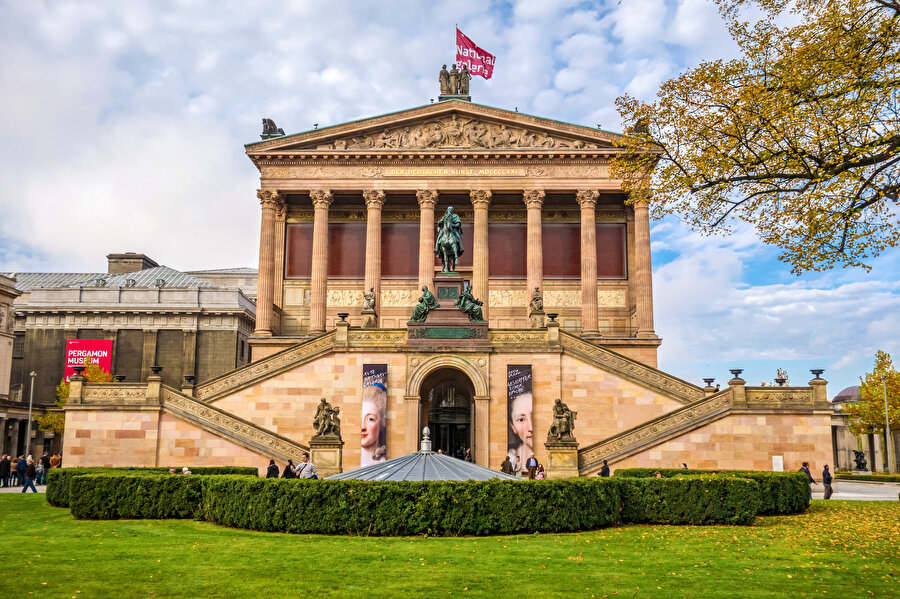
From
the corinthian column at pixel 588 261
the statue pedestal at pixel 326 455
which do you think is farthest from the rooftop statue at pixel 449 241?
Result: the corinthian column at pixel 588 261

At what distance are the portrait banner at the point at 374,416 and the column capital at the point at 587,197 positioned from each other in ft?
76.1

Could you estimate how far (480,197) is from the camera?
5300 centimetres

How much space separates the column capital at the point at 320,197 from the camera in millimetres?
53125

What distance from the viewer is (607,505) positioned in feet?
61.8

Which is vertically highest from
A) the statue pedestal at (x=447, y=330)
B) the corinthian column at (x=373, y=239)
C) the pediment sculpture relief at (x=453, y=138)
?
the pediment sculpture relief at (x=453, y=138)

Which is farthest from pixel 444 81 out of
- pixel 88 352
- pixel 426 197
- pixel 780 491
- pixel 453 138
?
pixel 780 491

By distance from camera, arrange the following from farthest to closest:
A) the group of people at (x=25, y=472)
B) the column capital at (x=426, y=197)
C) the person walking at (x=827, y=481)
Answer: the column capital at (x=426, y=197)
the group of people at (x=25, y=472)
the person walking at (x=827, y=481)

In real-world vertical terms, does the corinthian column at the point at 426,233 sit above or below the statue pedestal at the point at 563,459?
above

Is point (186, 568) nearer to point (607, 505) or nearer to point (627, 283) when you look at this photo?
point (607, 505)

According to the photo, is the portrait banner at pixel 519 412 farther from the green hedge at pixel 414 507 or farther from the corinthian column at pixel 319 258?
the corinthian column at pixel 319 258

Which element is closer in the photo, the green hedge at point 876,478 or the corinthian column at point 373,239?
the green hedge at point 876,478

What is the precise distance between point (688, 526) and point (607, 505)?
7.86 feet

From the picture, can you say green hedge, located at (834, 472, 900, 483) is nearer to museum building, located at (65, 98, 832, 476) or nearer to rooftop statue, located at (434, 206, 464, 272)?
museum building, located at (65, 98, 832, 476)

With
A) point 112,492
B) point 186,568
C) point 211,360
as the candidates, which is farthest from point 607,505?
point 211,360
